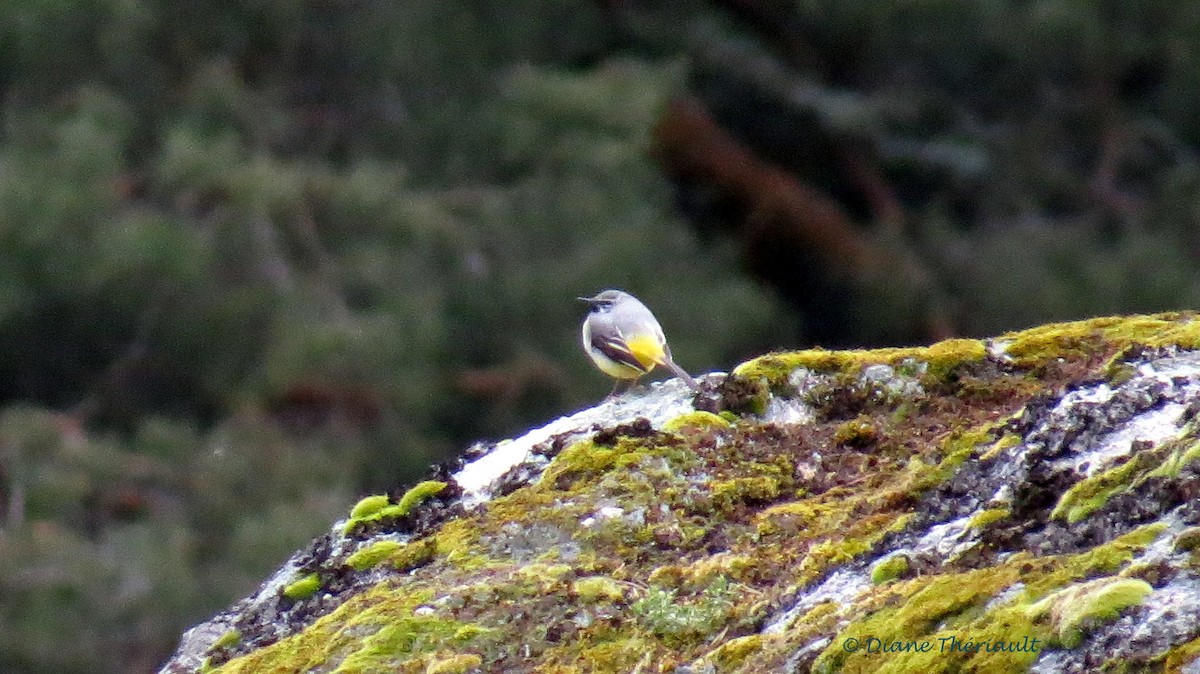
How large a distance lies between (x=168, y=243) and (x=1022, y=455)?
13.9 m

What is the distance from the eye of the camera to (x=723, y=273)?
20.0 metres

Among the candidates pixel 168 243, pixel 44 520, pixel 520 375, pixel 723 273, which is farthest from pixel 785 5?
pixel 44 520

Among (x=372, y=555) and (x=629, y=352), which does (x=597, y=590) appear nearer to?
(x=372, y=555)

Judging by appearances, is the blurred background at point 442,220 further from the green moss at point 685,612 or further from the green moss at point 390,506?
the green moss at point 685,612

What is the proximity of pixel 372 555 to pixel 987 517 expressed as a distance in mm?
1590

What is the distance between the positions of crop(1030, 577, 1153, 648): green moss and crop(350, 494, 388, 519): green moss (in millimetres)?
2084

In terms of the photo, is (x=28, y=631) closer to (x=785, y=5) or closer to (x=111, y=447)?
(x=111, y=447)

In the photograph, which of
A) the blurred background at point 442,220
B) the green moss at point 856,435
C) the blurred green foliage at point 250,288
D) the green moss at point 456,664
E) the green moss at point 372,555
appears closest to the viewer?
the green moss at point 456,664

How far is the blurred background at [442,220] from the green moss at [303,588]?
10815mm

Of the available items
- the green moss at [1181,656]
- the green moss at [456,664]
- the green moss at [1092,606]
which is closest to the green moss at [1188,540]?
the green moss at [1092,606]

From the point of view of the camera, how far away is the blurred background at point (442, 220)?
54.5 ft

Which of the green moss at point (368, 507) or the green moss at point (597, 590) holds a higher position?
the green moss at point (368, 507)

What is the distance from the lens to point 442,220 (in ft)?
59.0

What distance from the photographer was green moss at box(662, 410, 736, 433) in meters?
4.65
